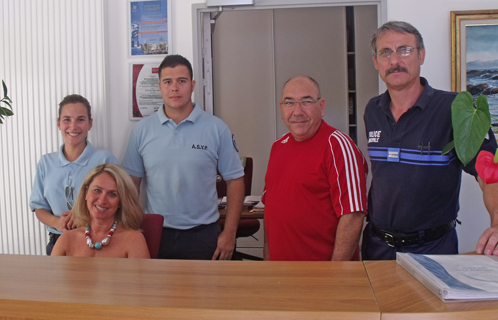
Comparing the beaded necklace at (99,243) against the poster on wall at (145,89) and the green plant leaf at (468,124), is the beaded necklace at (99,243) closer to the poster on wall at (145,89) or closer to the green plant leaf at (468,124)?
the poster on wall at (145,89)

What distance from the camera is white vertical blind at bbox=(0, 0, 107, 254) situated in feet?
10.5

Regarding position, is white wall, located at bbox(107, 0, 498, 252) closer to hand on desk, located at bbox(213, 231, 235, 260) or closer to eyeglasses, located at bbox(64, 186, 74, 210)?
eyeglasses, located at bbox(64, 186, 74, 210)

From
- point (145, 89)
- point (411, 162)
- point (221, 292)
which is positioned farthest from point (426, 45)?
point (221, 292)

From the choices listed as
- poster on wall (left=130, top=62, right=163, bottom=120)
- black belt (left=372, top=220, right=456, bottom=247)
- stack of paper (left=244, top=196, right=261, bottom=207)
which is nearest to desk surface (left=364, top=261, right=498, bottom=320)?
black belt (left=372, top=220, right=456, bottom=247)

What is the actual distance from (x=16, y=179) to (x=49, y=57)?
0.90 metres

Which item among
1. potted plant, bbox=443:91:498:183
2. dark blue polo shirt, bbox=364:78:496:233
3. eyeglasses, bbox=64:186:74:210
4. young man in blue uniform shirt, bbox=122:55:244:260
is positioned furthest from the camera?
eyeglasses, bbox=64:186:74:210

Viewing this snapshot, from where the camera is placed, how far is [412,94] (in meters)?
2.11

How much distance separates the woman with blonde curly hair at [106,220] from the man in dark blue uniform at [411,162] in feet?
3.92

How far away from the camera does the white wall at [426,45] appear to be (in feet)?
9.91

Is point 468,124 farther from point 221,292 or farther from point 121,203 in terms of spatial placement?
point 121,203

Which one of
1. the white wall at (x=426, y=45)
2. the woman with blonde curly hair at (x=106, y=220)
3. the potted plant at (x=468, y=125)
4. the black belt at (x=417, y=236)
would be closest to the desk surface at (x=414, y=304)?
the potted plant at (x=468, y=125)

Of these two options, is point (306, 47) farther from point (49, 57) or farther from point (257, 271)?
point (257, 271)

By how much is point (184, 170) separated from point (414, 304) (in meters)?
1.81

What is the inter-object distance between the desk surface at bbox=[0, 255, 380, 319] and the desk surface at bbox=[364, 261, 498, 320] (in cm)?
3
